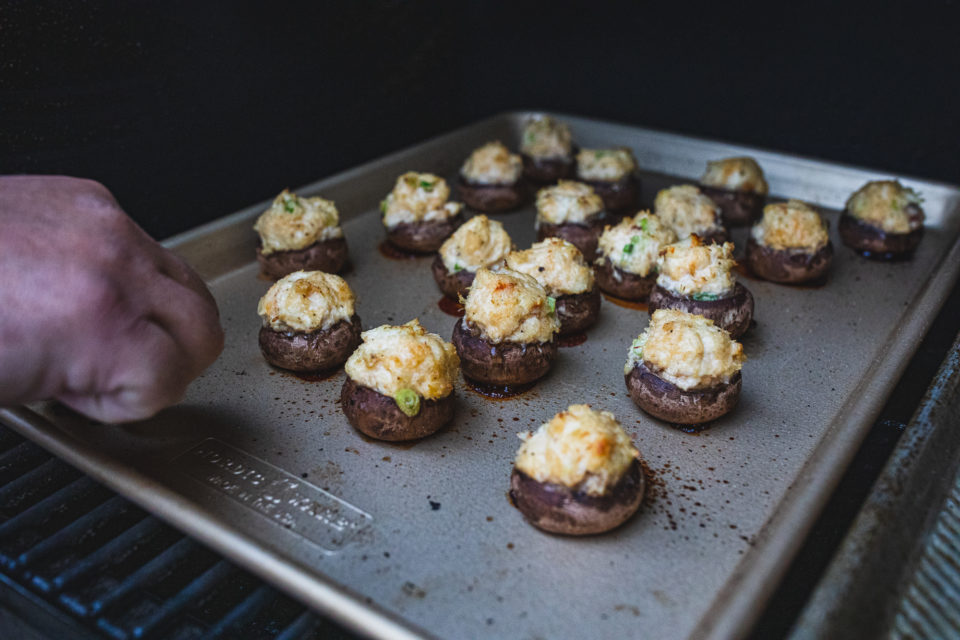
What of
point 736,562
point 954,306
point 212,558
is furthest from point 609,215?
point 212,558

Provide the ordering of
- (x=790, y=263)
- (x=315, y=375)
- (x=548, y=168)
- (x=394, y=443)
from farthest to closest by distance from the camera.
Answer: (x=548, y=168), (x=790, y=263), (x=315, y=375), (x=394, y=443)

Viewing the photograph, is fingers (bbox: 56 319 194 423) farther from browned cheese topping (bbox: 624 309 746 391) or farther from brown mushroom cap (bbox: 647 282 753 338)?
brown mushroom cap (bbox: 647 282 753 338)

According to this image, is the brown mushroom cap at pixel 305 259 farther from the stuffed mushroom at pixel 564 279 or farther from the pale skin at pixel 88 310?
the pale skin at pixel 88 310

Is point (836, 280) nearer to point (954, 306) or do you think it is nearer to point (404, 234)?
point (954, 306)

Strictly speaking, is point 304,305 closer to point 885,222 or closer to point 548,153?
point 548,153

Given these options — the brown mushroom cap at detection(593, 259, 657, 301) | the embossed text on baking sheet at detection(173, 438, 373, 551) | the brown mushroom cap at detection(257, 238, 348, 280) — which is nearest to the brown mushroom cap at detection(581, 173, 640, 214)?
the brown mushroom cap at detection(593, 259, 657, 301)

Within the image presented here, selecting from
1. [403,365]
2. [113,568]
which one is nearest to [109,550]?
[113,568]

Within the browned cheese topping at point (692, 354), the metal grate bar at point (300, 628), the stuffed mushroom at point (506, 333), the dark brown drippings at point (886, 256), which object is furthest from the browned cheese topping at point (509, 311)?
the dark brown drippings at point (886, 256)
